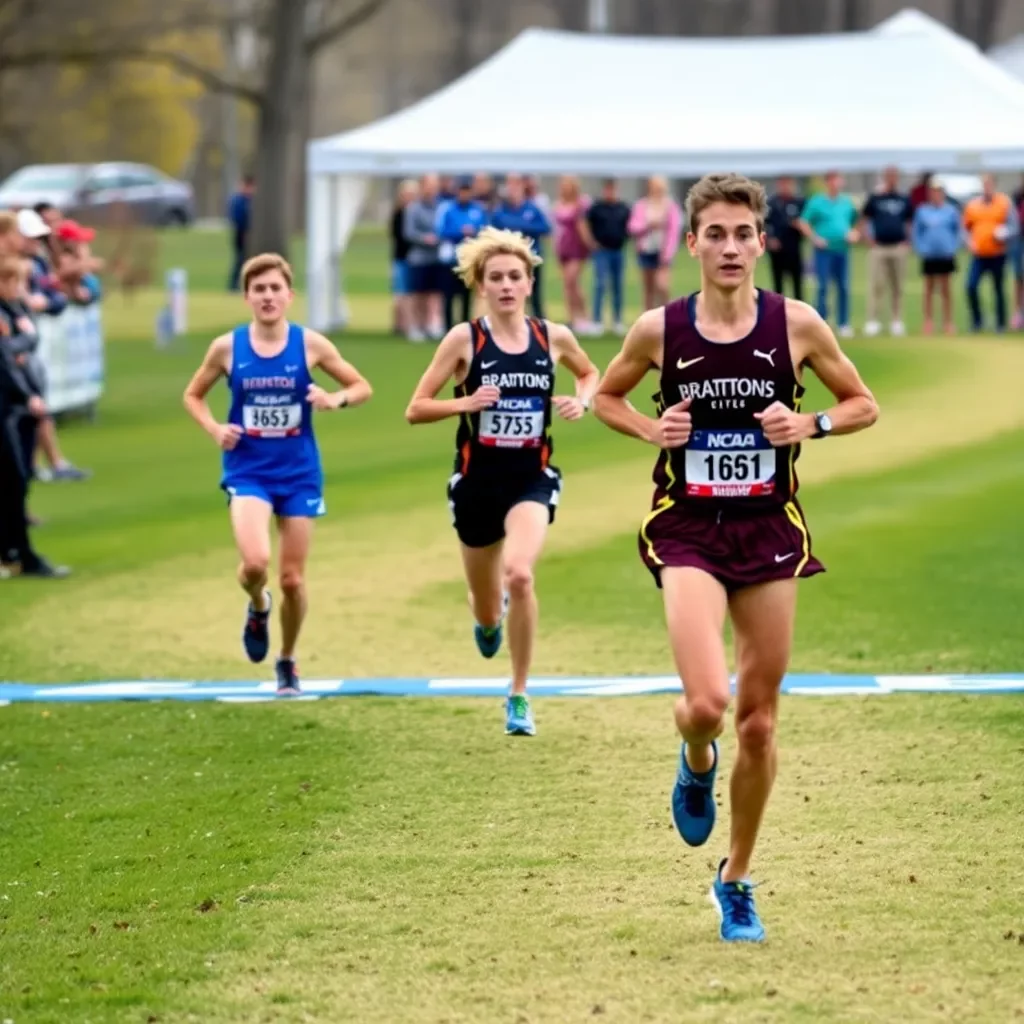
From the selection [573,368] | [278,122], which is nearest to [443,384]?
[573,368]

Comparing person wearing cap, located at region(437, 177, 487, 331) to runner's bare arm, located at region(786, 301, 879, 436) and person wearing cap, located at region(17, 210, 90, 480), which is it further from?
runner's bare arm, located at region(786, 301, 879, 436)

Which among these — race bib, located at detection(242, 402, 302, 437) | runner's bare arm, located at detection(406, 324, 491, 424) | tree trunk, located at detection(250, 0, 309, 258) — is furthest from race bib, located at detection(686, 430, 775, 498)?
tree trunk, located at detection(250, 0, 309, 258)

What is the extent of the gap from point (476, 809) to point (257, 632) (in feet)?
9.92

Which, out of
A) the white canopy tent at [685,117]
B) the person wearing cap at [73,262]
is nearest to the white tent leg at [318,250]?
the white canopy tent at [685,117]

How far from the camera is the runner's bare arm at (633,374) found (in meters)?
6.87

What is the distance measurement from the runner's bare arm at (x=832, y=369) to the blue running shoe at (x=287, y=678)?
4.81 metres

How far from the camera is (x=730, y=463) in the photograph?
6.81 metres

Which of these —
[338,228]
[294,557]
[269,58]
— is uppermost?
[294,557]

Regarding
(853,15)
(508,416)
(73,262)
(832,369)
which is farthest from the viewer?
(853,15)

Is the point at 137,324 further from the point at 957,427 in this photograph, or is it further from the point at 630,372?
the point at 630,372

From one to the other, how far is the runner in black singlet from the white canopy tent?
23407 millimetres

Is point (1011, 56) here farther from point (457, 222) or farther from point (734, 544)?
point (734, 544)

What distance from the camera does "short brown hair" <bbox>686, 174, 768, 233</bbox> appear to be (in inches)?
263

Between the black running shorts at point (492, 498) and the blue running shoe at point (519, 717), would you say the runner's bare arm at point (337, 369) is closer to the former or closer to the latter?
the black running shorts at point (492, 498)
